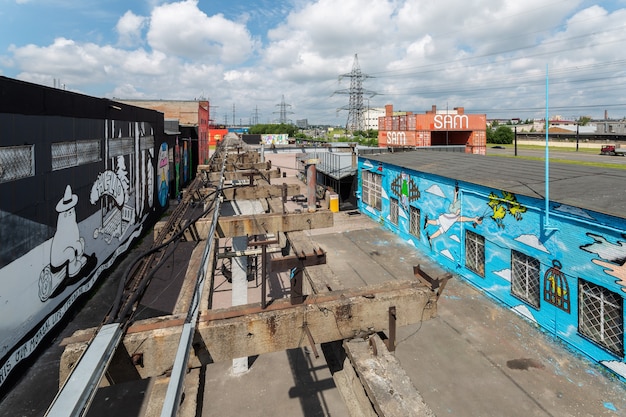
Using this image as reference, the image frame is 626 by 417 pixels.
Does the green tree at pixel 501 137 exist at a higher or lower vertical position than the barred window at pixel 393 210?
higher

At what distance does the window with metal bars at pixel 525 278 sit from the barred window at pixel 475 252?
1.64 metres

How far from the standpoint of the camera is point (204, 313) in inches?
144

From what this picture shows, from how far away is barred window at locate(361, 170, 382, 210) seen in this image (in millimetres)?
23844

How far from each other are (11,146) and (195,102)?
147 feet

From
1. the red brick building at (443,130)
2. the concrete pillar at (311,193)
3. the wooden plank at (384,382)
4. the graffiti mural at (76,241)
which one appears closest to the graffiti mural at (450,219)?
the concrete pillar at (311,193)

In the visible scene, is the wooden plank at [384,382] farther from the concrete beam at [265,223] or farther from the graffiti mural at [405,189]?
the graffiti mural at [405,189]

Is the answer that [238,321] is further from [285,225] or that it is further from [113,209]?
[113,209]

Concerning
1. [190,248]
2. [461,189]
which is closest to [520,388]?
[461,189]

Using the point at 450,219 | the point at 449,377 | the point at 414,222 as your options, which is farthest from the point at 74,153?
the point at 414,222

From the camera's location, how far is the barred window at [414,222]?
62.6 feet

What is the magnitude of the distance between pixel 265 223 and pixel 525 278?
365 inches

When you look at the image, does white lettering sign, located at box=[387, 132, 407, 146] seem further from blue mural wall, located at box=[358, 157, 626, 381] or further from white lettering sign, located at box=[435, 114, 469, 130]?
blue mural wall, located at box=[358, 157, 626, 381]

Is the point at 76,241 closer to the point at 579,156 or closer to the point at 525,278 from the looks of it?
the point at 525,278

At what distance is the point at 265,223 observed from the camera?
785 centimetres
